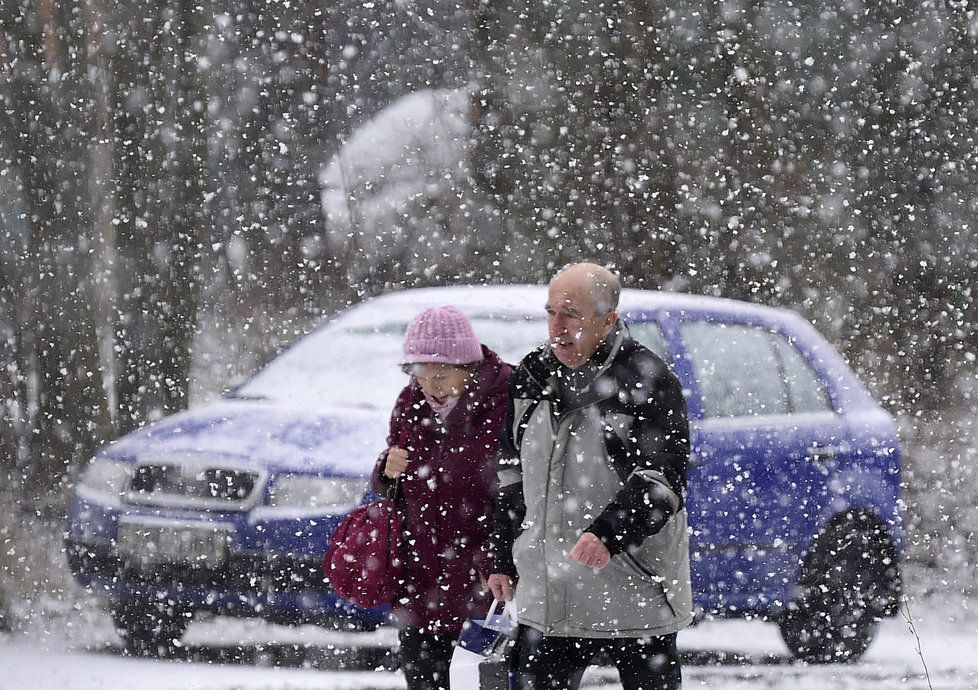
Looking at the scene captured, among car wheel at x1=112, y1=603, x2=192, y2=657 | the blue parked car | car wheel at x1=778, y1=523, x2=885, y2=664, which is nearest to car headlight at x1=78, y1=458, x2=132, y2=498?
the blue parked car

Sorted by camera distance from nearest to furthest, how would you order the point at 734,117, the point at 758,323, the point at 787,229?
the point at 758,323, the point at 734,117, the point at 787,229

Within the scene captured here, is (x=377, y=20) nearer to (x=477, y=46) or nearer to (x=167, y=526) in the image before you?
(x=477, y=46)

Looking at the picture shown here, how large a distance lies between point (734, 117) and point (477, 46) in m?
3.10

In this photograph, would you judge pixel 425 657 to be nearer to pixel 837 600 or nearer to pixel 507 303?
pixel 507 303

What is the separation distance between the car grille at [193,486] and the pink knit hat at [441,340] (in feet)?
7.32

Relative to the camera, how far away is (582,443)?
4.04 m

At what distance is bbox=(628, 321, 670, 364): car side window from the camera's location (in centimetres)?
726

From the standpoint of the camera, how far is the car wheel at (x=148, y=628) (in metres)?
7.16

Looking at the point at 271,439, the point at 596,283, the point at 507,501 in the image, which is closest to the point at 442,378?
the point at 507,501

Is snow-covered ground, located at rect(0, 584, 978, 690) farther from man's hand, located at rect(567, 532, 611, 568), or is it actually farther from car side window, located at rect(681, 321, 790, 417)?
man's hand, located at rect(567, 532, 611, 568)

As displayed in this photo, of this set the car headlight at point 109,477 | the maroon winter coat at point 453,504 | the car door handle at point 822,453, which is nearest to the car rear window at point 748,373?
the car door handle at point 822,453

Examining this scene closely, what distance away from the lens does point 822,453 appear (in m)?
7.43

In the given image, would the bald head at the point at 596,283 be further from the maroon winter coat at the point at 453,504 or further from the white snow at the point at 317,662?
the white snow at the point at 317,662

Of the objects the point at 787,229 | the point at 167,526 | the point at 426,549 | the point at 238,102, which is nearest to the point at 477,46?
Answer: the point at 238,102
